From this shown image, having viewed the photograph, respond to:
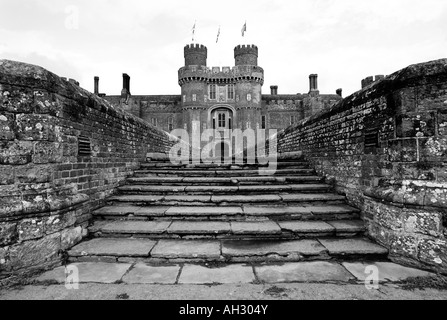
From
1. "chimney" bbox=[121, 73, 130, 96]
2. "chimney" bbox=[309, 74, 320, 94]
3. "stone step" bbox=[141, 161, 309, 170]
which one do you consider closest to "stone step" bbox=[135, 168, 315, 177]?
"stone step" bbox=[141, 161, 309, 170]

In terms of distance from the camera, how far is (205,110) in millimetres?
29328

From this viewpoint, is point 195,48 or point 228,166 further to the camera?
point 195,48

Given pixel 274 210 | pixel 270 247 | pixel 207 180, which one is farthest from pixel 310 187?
pixel 207 180

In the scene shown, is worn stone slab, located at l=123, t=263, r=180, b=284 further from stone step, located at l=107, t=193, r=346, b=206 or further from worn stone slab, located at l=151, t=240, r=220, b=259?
stone step, located at l=107, t=193, r=346, b=206

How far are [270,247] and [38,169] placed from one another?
3.30 meters

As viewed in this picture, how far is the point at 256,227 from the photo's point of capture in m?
3.54

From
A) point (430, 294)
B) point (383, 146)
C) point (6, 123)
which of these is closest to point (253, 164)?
point (383, 146)

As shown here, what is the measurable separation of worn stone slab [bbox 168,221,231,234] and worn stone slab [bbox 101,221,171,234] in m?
0.16

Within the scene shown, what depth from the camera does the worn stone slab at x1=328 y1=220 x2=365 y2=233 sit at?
11.3 feet

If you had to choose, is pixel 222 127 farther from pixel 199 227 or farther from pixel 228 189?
pixel 199 227

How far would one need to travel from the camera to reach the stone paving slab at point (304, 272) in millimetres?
2473

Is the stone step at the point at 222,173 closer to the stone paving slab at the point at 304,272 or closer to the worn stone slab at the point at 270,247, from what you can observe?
the worn stone slab at the point at 270,247

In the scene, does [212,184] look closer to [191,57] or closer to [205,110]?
[205,110]

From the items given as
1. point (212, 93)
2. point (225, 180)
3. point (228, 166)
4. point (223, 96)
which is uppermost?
point (212, 93)
